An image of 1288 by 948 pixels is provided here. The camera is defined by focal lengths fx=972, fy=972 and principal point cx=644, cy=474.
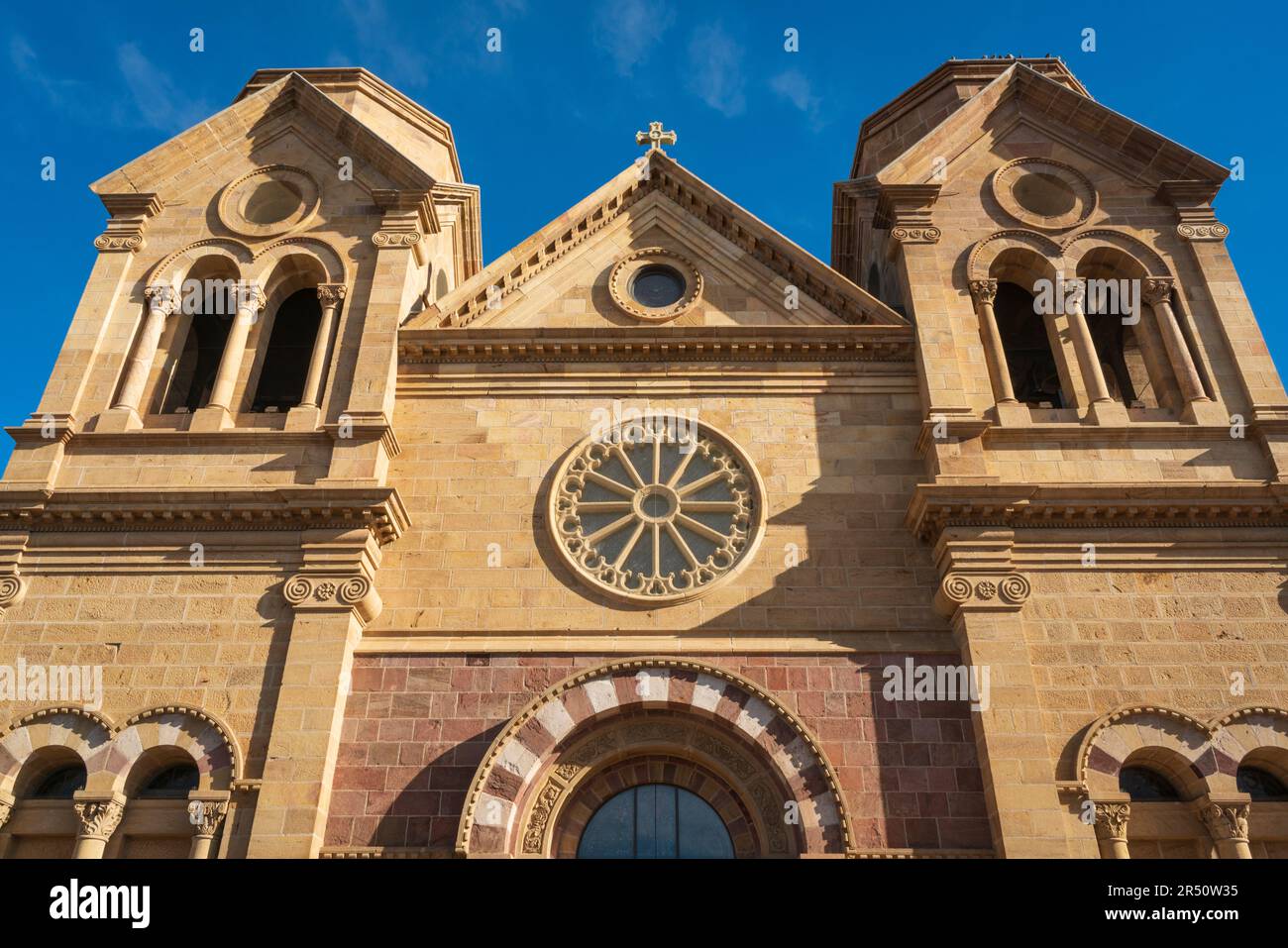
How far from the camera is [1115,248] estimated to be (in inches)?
784

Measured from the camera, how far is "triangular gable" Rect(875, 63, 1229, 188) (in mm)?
20578

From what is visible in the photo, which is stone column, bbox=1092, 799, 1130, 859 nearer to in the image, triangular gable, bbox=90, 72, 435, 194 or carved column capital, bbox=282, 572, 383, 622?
carved column capital, bbox=282, 572, 383, 622

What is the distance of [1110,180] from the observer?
68.5ft

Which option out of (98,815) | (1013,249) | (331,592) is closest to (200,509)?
(331,592)

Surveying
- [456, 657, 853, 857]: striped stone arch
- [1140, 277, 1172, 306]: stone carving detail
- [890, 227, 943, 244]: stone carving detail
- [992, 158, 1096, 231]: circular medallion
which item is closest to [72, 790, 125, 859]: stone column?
[456, 657, 853, 857]: striped stone arch

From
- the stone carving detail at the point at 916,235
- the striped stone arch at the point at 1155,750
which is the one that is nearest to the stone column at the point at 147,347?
the stone carving detail at the point at 916,235

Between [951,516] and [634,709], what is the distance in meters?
6.09

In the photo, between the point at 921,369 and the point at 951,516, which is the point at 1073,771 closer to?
the point at 951,516

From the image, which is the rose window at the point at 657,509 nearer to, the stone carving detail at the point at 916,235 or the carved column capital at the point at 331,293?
the carved column capital at the point at 331,293

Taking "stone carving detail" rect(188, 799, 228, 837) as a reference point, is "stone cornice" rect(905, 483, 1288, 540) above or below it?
above

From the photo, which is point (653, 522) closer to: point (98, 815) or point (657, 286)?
point (657, 286)

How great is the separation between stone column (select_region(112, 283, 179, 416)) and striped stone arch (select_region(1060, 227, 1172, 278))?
18.2 metres

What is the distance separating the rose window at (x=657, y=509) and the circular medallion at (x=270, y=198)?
28.1 feet
